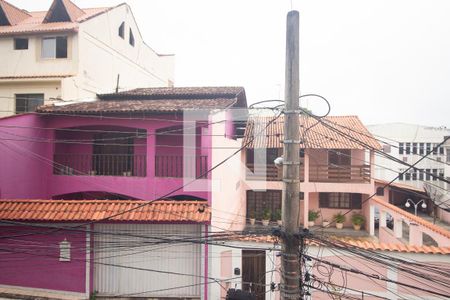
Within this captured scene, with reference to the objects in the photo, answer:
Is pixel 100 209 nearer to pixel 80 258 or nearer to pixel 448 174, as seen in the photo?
pixel 80 258

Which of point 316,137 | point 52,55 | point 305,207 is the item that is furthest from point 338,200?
point 52,55

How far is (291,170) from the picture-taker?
15.0 feet

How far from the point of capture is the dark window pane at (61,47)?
14.1m

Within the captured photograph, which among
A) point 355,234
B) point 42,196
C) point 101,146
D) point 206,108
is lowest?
point 355,234

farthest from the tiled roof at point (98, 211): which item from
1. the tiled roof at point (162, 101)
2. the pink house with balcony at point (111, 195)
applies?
the tiled roof at point (162, 101)

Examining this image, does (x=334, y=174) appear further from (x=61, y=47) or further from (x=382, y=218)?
(x=61, y=47)

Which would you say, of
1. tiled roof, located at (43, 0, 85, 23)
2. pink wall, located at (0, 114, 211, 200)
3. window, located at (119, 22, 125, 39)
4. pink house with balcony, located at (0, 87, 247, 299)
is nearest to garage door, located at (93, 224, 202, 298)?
pink house with balcony, located at (0, 87, 247, 299)

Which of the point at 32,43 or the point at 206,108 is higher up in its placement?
the point at 32,43

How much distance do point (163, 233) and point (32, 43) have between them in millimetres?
12023

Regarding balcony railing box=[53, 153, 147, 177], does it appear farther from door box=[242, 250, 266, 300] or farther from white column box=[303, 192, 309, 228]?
white column box=[303, 192, 309, 228]

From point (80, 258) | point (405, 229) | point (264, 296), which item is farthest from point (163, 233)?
point (405, 229)

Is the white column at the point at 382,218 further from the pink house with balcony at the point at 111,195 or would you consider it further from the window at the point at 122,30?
the window at the point at 122,30

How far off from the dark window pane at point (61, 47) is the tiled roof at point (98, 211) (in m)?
8.02

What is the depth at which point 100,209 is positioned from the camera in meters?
8.66
